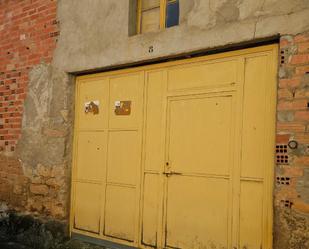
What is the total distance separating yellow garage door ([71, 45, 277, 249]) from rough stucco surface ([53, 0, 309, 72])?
202mm

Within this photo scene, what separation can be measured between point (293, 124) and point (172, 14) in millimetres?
1957

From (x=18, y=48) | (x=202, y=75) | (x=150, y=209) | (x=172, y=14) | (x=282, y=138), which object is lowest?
(x=150, y=209)

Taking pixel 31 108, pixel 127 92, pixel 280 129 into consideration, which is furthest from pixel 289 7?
pixel 31 108

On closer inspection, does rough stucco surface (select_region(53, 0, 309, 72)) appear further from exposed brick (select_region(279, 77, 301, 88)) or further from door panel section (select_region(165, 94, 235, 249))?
door panel section (select_region(165, 94, 235, 249))

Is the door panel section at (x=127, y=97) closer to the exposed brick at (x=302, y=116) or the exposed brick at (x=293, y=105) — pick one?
the exposed brick at (x=293, y=105)

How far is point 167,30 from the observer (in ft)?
13.9

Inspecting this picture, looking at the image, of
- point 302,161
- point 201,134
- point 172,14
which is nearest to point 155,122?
point 201,134

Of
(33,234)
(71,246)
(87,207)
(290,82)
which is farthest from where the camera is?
(33,234)

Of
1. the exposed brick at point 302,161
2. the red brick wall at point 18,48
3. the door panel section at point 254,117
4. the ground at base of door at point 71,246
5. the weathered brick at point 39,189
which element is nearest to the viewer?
the exposed brick at point 302,161

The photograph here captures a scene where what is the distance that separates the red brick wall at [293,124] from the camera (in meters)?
3.24

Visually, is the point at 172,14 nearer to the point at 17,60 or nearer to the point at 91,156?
the point at 91,156

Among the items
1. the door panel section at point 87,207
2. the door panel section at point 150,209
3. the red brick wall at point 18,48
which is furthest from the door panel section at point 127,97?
the red brick wall at point 18,48

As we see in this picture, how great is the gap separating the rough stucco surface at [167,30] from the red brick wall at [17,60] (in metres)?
0.33

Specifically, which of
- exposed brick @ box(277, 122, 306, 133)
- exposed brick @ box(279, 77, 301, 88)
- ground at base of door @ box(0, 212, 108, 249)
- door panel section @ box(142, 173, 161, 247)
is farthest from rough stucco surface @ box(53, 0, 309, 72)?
ground at base of door @ box(0, 212, 108, 249)
